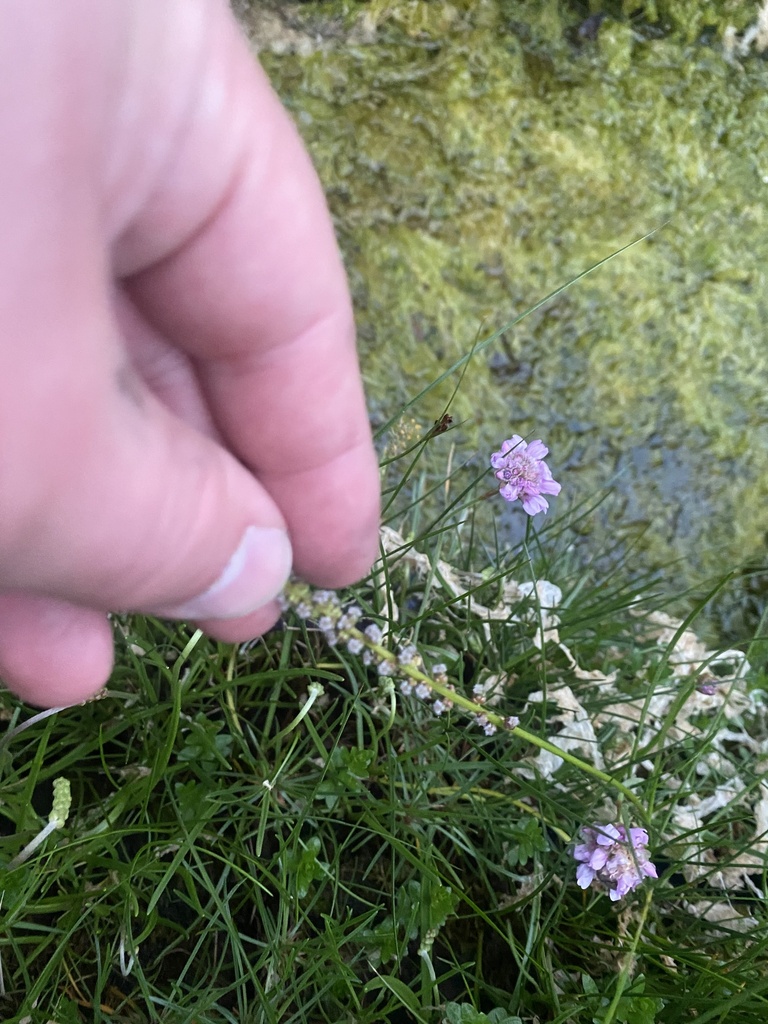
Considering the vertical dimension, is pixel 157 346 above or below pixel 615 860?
above

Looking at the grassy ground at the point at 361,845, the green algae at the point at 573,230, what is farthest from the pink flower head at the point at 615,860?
the green algae at the point at 573,230

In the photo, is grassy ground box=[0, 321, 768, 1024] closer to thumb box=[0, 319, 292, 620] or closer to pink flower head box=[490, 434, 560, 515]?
pink flower head box=[490, 434, 560, 515]

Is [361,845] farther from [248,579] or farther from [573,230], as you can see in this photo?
[573,230]

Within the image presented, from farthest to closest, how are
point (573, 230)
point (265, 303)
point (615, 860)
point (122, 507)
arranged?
point (573, 230) → point (615, 860) → point (265, 303) → point (122, 507)

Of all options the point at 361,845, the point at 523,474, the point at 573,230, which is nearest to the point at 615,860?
the point at 361,845

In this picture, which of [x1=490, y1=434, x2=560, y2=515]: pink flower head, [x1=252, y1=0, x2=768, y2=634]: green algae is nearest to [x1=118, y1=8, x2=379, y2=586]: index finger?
[x1=490, y1=434, x2=560, y2=515]: pink flower head

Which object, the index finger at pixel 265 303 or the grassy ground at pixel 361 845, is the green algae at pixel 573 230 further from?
the index finger at pixel 265 303

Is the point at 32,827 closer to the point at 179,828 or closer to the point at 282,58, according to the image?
the point at 179,828
